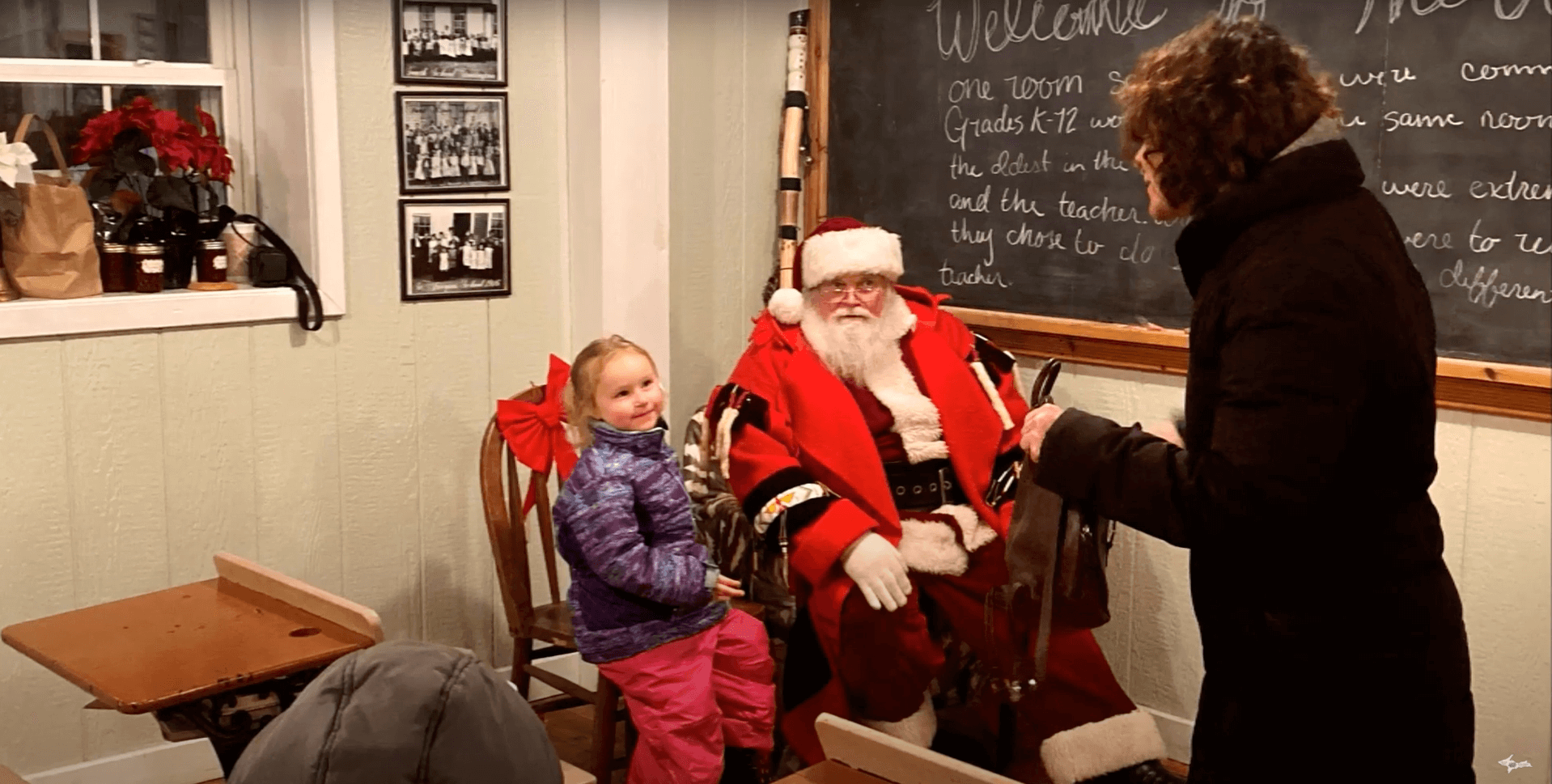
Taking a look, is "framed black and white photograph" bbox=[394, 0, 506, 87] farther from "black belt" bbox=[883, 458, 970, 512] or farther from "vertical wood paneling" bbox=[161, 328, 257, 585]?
"black belt" bbox=[883, 458, 970, 512]

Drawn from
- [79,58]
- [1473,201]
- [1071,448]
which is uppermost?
[79,58]

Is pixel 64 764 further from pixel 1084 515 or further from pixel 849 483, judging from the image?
pixel 1084 515

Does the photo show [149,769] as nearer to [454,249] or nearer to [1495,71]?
[454,249]

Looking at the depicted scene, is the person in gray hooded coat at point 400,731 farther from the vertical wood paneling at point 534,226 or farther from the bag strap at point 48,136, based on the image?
the vertical wood paneling at point 534,226

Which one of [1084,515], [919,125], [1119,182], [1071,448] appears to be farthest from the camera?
[919,125]

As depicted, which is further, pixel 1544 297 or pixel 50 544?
pixel 50 544

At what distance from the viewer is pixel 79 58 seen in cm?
284

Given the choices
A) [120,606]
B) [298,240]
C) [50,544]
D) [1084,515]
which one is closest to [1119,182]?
[1084,515]

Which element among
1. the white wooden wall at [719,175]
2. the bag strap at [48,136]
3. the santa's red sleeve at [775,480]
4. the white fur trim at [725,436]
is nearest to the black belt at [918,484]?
the santa's red sleeve at [775,480]

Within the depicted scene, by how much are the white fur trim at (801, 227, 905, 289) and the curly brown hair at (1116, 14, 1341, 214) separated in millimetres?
1205

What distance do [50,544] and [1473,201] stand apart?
2.61m

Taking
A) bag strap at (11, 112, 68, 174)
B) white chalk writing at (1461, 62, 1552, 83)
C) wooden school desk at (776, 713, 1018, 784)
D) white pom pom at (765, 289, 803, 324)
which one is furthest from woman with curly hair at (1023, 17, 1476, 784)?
bag strap at (11, 112, 68, 174)

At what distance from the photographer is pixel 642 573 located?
7.80 feet

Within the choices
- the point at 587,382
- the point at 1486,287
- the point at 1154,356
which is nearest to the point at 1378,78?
the point at 1486,287
